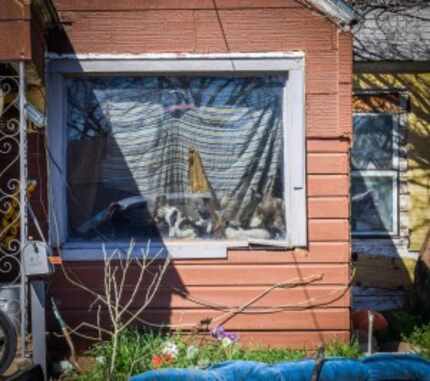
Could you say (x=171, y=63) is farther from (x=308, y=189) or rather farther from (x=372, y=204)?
(x=372, y=204)

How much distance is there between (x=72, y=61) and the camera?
705 centimetres

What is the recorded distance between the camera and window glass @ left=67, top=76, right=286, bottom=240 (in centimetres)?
722

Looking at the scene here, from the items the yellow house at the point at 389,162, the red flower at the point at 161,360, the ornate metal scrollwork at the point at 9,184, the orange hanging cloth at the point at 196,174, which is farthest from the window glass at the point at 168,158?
the yellow house at the point at 389,162

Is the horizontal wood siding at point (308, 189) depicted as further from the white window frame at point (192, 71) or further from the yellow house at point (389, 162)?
the yellow house at point (389, 162)

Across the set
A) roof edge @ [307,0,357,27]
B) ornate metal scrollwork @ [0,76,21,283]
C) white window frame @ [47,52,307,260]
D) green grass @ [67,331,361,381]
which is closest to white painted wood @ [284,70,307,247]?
white window frame @ [47,52,307,260]

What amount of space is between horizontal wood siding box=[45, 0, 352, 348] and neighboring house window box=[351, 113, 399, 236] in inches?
115

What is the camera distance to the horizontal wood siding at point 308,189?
278 inches

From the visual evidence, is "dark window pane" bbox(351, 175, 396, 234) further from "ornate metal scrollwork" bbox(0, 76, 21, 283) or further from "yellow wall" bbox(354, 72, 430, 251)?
"ornate metal scrollwork" bbox(0, 76, 21, 283)

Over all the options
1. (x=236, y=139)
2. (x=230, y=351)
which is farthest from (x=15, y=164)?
(x=230, y=351)

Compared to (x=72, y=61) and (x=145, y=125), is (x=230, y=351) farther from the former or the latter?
(x=72, y=61)

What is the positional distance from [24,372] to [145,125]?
8.49ft

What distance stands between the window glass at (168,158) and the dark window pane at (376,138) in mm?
3054

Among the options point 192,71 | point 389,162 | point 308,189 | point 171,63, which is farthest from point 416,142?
point 171,63

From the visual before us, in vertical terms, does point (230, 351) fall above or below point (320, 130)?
below
